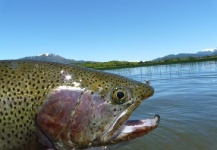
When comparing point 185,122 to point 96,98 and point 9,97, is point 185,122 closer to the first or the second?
point 96,98

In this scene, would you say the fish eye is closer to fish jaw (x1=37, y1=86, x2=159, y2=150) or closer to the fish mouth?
fish jaw (x1=37, y1=86, x2=159, y2=150)

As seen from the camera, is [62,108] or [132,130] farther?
[132,130]

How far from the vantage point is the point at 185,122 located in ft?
34.5

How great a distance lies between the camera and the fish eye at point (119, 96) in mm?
4469

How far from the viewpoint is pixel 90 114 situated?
4.21m

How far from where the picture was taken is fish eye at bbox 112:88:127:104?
14.7 feet

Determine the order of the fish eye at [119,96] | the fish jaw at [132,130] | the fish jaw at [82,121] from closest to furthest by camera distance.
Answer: the fish jaw at [82,121], the fish jaw at [132,130], the fish eye at [119,96]

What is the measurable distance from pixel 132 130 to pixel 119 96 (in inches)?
21.5

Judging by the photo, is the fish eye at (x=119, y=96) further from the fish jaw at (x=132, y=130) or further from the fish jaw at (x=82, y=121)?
the fish jaw at (x=132, y=130)

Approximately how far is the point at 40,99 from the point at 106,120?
3.26ft

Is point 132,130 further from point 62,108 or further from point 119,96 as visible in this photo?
point 62,108

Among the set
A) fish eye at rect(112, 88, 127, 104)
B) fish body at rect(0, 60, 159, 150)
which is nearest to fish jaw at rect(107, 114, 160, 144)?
fish body at rect(0, 60, 159, 150)

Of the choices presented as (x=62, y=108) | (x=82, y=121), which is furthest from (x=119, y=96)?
(x=62, y=108)

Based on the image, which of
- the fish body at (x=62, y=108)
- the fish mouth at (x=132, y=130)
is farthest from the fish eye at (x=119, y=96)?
the fish mouth at (x=132, y=130)
